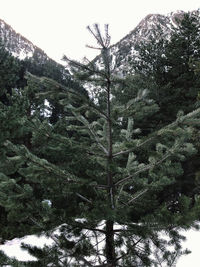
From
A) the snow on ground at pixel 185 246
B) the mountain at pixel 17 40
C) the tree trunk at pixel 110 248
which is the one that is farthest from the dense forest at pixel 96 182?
the mountain at pixel 17 40

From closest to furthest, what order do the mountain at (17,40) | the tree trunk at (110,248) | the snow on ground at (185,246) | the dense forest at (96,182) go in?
the dense forest at (96,182), the tree trunk at (110,248), the snow on ground at (185,246), the mountain at (17,40)

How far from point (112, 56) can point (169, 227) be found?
192cm

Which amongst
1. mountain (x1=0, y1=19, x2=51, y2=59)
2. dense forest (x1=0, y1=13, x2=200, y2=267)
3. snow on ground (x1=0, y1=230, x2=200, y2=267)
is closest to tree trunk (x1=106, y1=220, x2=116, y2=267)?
dense forest (x1=0, y1=13, x2=200, y2=267)

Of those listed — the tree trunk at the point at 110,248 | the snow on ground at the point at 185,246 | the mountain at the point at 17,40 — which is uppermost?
the mountain at the point at 17,40

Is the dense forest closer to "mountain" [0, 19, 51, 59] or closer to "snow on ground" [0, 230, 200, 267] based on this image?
"snow on ground" [0, 230, 200, 267]

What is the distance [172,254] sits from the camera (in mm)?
3121

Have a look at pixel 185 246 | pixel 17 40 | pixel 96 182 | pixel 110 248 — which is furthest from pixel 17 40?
pixel 110 248

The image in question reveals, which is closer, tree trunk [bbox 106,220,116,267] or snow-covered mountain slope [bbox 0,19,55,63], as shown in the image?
tree trunk [bbox 106,220,116,267]

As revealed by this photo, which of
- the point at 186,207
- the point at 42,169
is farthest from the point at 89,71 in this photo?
the point at 186,207

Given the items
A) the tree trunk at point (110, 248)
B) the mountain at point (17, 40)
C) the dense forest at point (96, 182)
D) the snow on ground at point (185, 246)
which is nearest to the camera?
the dense forest at point (96, 182)

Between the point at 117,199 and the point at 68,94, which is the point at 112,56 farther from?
the point at 117,199

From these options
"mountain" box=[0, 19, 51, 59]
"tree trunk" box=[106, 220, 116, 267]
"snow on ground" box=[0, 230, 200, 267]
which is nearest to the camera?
"tree trunk" box=[106, 220, 116, 267]

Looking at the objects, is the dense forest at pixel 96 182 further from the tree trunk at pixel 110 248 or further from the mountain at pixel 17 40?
the mountain at pixel 17 40

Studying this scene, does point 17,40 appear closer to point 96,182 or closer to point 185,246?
point 185,246
